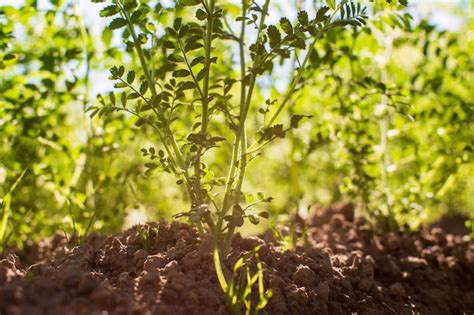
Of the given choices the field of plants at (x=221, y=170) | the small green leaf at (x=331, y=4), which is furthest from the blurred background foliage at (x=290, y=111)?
the small green leaf at (x=331, y=4)

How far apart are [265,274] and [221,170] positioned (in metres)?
0.57

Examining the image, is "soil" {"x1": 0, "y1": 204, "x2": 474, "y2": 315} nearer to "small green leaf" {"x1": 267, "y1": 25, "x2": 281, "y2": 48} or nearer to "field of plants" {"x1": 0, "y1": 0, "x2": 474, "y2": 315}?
"field of plants" {"x1": 0, "y1": 0, "x2": 474, "y2": 315}

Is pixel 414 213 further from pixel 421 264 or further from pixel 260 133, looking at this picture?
pixel 260 133

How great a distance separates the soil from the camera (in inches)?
57.0

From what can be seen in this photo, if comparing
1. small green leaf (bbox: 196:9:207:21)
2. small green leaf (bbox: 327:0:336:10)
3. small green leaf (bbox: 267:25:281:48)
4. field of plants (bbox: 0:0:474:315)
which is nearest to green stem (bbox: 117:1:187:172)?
field of plants (bbox: 0:0:474:315)

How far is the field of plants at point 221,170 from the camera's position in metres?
1.73

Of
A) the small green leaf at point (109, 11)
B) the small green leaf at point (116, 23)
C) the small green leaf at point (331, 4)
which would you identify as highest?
the small green leaf at point (109, 11)

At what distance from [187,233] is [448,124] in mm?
1492

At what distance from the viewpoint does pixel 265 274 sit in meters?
1.87

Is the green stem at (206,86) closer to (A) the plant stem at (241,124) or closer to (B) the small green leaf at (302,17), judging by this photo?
(A) the plant stem at (241,124)

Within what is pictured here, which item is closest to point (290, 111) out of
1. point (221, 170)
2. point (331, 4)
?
point (221, 170)

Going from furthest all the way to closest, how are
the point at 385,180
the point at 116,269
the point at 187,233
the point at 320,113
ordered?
1. the point at 320,113
2. the point at 385,180
3. the point at 187,233
4. the point at 116,269

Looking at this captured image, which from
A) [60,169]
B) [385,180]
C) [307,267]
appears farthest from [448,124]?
[60,169]

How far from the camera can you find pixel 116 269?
6.32ft
